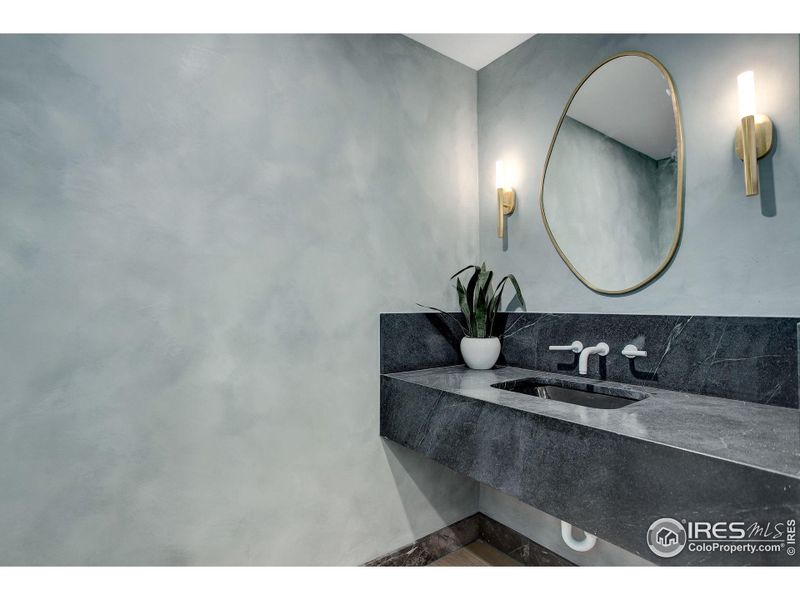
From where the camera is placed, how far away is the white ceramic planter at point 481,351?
6.02ft

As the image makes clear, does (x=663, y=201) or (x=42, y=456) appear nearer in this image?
(x=42, y=456)

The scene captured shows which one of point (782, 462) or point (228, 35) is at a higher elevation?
point (228, 35)

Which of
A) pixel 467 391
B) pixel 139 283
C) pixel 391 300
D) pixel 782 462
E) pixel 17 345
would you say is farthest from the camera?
pixel 391 300

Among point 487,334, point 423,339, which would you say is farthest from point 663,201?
point 423,339

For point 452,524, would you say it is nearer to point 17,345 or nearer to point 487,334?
point 487,334

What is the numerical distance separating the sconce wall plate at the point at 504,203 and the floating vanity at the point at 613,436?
500mm

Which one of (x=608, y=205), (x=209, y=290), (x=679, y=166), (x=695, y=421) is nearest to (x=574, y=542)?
(x=695, y=421)

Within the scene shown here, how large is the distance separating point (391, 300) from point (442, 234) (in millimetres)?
429

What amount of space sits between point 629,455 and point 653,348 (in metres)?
0.65

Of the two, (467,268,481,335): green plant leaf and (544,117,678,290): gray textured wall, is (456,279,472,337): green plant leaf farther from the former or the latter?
(544,117,678,290): gray textured wall

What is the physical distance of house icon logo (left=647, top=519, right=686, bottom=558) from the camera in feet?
2.83

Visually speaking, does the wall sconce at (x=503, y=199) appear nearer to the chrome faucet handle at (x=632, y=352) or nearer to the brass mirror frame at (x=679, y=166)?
the brass mirror frame at (x=679, y=166)

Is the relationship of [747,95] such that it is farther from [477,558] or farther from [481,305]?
[477,558]

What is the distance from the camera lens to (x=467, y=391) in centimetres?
143
